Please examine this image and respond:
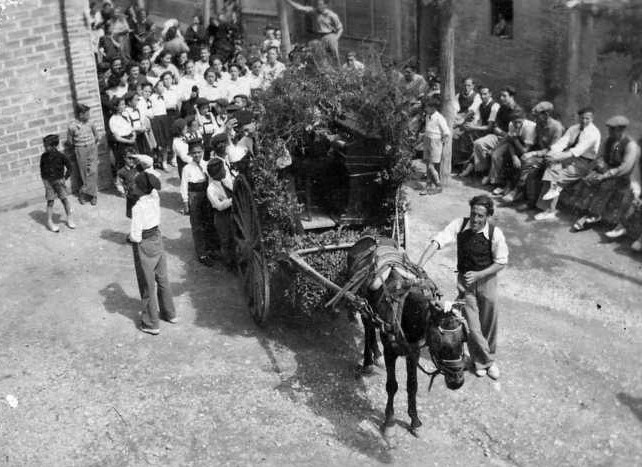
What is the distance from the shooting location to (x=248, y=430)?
7.59m

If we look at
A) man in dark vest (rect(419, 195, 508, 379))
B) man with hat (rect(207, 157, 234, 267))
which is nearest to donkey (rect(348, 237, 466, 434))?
man in dark vest (rect(419, 195, 508, 379))

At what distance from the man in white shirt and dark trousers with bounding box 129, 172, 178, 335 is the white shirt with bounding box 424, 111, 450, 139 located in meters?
5.38

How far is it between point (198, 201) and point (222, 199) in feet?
2.03

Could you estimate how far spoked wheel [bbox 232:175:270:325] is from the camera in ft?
28.8

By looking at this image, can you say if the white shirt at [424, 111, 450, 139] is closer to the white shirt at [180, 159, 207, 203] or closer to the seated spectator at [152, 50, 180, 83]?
the white shirt at [180, 159, 207, 203]

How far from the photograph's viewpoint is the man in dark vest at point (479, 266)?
25.7 feet

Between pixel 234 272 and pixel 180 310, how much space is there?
109cm

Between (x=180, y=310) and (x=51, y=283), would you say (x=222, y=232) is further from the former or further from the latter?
(x=51, y=283)

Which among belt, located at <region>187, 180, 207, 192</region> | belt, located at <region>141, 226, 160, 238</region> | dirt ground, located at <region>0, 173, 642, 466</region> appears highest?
belt, located at <region>187, 180, 207, 192</region>

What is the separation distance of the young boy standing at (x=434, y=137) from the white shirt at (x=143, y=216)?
A: 548 cm

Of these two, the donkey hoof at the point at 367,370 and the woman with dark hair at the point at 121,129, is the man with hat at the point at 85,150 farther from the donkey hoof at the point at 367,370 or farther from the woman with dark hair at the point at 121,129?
the donkey hoof at the point at 367,370

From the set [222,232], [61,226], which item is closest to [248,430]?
[222,232]

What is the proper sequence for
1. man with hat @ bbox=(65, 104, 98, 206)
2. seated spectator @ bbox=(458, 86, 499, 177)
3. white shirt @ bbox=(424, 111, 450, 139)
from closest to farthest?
man with hat @ bbox=(65, 104, 98, 206)
white shirt @ bbox=(424, 111, 450, 139)
seated spectator @ bbox=(458, 86, 499, 177)

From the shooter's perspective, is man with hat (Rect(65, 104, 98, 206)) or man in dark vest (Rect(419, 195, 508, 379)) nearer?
man in dark vest (Rect(419, 195, 508, 379))
